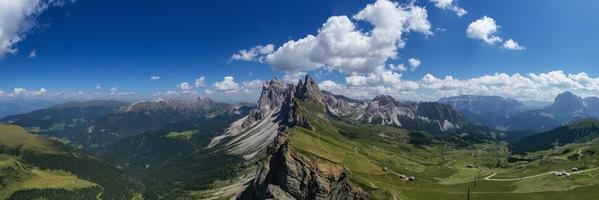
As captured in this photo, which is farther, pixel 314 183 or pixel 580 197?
pixel 314 183

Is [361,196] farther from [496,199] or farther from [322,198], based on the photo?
[496,199]

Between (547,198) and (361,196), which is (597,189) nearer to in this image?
(547,198)

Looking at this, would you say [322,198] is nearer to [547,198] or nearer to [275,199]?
[275,199]

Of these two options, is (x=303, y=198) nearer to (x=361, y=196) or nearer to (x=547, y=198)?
(x=361, y=196)

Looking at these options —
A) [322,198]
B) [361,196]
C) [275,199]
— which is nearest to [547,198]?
[361,196]

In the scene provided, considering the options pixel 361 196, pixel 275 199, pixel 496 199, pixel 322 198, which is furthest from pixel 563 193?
pixel 275 199

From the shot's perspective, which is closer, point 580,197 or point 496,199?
point 580,197

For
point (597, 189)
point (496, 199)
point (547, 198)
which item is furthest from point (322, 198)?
point (597, 189)

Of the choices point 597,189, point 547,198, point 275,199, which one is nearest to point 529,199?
point 547,198
